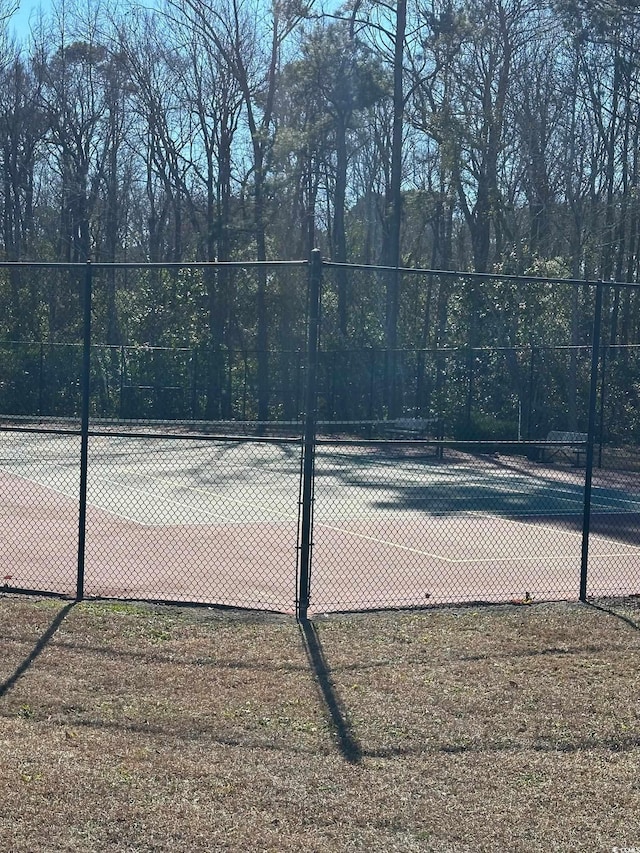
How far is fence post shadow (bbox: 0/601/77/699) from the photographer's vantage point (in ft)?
19.3

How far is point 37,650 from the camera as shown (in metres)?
6.54

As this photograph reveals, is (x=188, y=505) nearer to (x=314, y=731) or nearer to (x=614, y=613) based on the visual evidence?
(x=614, y=613)

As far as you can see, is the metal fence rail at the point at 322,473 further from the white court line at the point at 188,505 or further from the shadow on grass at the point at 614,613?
the shadow on grass at the point at 614,613

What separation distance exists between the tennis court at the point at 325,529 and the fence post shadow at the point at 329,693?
93 centimetres

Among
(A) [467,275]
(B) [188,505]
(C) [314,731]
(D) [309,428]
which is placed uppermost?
(A) [467,275]

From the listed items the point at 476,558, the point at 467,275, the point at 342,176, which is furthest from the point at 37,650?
the point at 342,176

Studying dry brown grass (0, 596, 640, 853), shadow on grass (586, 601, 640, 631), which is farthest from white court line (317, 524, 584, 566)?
dry brown grass (0, 596, 640, 853)

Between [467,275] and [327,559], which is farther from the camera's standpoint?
[327,559]

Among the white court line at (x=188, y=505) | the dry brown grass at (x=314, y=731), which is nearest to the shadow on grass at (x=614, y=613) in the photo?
the dry brown grass at (x=314, y=731)

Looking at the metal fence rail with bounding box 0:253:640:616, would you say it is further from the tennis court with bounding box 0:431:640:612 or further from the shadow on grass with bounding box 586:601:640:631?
the shadow on grass with bounding box 586:601:640:631

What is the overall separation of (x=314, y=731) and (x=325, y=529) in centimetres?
697

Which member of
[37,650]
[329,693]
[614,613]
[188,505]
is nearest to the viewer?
[329,693]

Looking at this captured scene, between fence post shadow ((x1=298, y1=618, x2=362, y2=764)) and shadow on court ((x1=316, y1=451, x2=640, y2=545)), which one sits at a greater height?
fence post shadow ((x1=298, y1=618, x2=362, y2=764))

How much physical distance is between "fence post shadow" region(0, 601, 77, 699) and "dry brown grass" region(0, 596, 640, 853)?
0.02 meters
